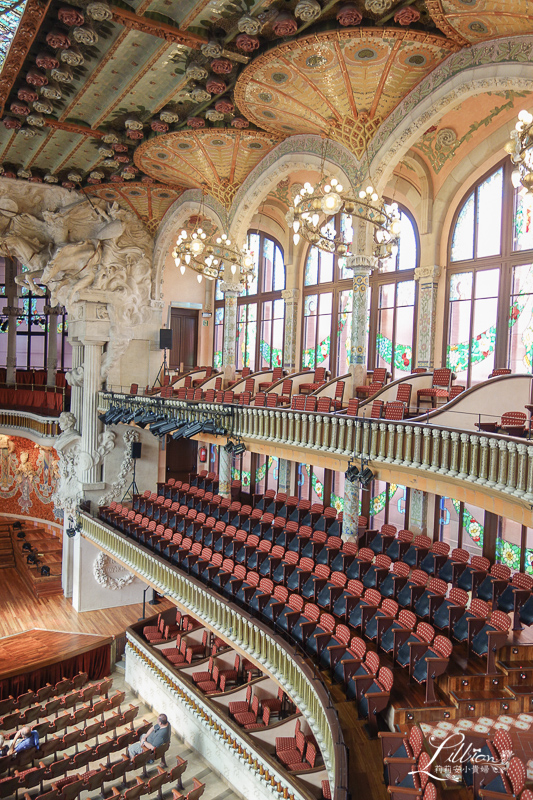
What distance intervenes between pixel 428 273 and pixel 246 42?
6.08 meters

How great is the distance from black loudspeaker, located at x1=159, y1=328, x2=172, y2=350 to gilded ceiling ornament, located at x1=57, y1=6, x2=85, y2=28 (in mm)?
10315

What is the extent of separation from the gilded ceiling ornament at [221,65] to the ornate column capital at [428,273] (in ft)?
18.9

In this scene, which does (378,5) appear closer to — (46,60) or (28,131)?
→ (46,60)

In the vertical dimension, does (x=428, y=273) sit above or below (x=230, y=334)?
above

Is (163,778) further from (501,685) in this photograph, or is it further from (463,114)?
(463,114)

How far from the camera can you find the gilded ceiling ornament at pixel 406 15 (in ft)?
25.3

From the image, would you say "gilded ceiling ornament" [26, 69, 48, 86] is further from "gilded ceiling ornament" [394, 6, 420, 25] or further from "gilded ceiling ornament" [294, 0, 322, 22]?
"gilded ceiling ornament" [394, 6, 420, 25]

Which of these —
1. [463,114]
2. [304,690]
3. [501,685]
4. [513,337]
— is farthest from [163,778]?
[463,114]

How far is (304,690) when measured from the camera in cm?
771

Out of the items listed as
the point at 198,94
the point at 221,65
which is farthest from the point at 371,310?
the point at 221,65

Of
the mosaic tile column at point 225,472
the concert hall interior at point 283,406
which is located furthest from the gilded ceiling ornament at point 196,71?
the mosaic tile column at point 225,472

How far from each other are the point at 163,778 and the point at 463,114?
13439 mm

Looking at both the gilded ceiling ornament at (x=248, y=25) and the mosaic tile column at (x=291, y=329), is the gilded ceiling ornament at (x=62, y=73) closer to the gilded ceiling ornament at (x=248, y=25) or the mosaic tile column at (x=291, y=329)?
the gilded ceiling ornament at (x=248, y=25)

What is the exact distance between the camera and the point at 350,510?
1033cm
